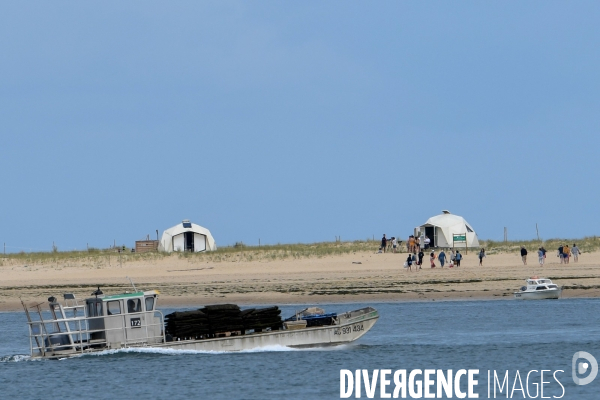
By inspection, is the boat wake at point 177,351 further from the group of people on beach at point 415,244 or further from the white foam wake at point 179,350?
the group of people on beach at point 415,244

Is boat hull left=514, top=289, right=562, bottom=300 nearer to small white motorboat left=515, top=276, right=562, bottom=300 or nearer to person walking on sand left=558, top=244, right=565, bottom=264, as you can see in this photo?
small white motorboat left=515, top=276, right=562, bottom=300

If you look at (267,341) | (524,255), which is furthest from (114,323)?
(524,255)

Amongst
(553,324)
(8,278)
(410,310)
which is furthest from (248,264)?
(553,324)

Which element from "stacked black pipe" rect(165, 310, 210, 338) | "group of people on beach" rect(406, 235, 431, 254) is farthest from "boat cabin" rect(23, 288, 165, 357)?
"group of people on beach" rect(406, 235, 431, 254)

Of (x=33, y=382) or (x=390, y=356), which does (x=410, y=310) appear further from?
(x=33, y=382)

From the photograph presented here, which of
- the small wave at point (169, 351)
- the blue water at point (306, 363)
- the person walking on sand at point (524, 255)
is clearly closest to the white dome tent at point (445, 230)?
the person walking on sand at point (524, 255)

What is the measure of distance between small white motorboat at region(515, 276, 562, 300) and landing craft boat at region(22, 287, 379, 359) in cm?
1965

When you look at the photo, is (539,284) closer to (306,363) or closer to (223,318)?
(306,363)

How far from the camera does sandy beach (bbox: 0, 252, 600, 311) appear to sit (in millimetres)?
56406

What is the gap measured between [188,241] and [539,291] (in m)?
37.4

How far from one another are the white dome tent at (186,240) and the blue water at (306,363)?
3790 centimetres

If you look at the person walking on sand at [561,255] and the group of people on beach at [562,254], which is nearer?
the group of people on beach at [562,254]

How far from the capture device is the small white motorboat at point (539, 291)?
53.7 metres

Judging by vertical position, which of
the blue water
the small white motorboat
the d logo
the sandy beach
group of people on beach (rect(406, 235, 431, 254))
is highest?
group of people on beach (rect(406, 235, 431, 254))
